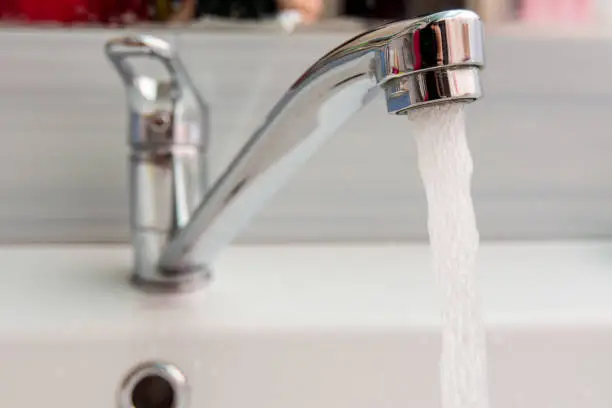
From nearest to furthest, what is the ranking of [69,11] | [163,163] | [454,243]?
[454,243] → [163,163] → [69,11]

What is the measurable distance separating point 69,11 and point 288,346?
0.30 metres

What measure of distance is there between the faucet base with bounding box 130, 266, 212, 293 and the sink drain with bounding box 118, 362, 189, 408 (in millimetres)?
54

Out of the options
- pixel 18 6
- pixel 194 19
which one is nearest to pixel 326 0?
pixel 194 19

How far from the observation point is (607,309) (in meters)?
0.35

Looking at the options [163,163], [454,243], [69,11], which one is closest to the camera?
[454,243]

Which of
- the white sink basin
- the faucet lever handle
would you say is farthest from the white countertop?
the faucet lever handle

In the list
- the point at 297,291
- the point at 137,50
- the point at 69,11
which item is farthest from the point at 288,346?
the point at 69,11

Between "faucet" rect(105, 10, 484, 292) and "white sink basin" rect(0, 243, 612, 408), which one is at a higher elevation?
"faucet" rect(105, 10, 484, 292)

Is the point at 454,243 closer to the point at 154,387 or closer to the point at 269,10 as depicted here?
the point at 154,387

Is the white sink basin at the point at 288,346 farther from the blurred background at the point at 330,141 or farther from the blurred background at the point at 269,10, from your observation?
the blurred background at the point at 269,10

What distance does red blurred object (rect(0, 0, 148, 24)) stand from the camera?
442mm

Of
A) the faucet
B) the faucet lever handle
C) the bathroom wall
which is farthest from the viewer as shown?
the bathroom wall

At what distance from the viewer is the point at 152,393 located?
1.05 feet

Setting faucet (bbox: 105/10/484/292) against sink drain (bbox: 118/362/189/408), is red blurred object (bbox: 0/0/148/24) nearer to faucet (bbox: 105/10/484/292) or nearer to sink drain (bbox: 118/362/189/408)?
faucet (bbox: 105/10/484/292)
